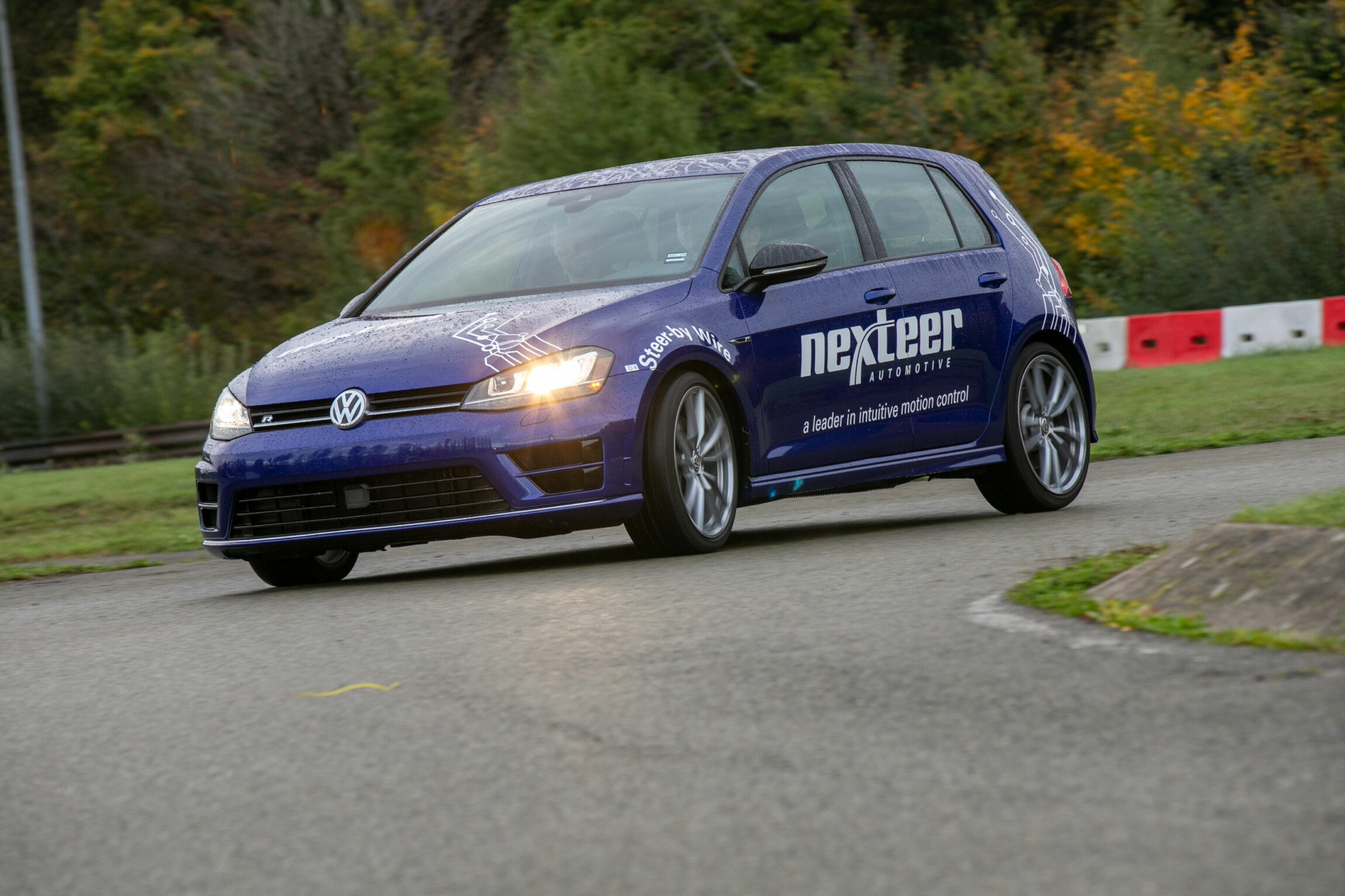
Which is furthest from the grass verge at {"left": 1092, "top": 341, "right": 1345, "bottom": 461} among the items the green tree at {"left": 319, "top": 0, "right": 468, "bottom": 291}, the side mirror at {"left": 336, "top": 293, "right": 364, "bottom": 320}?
the green tree at {"left": 319, "top": 0, "right": 468, "bottom": 291}

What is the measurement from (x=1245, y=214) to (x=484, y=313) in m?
20.3

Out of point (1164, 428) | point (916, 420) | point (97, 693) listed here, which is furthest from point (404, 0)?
point (97, 693)

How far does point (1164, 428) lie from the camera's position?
615 inches

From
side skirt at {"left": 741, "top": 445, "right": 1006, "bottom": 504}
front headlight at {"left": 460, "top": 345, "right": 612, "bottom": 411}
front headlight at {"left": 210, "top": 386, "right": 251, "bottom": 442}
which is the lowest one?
side skirt at {"left": 741, "top": 445, "right": 1006, "bottom": 504}

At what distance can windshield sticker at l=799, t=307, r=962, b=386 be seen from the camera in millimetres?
8656

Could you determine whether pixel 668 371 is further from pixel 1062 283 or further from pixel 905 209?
pixel 1062 283

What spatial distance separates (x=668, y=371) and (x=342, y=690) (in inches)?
108

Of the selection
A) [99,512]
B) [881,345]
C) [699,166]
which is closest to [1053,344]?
[881,345]

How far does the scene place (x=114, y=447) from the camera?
997 inches

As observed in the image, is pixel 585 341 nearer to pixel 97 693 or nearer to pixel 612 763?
pixel 97 693

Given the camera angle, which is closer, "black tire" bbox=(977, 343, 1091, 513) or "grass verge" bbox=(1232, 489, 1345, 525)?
"grass verge" bbox=(1232, 489, 1345, 525)

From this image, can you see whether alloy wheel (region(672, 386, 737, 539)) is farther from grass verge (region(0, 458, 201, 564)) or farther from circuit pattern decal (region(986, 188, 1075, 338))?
grass verge (region(0, 458, 201, 564))

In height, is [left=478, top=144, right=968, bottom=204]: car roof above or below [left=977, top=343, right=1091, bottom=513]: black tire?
above

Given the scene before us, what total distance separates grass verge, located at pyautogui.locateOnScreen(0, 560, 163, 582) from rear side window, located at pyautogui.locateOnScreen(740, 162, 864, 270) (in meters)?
4.31
